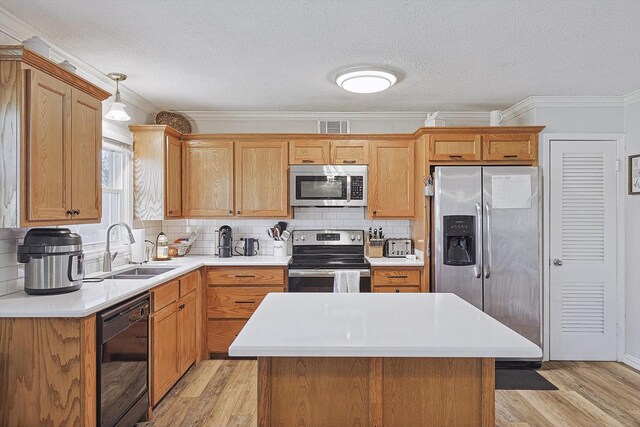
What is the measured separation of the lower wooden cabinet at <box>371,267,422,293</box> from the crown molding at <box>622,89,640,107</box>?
7.87ft

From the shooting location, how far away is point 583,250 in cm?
369

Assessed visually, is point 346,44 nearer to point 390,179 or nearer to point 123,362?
point 390,179

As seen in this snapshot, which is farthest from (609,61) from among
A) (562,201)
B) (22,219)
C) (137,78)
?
(22,219)

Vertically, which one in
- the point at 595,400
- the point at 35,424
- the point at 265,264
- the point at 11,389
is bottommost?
the point at 595,400

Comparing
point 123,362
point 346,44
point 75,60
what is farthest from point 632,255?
point 75,60

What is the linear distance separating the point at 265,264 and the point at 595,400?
2.75 metres

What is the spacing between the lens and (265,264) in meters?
3.69

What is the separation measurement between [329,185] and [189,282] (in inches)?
62.3

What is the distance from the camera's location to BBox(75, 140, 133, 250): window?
11.1ft

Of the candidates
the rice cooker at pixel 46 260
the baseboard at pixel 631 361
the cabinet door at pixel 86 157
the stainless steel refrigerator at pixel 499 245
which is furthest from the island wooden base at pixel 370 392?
the baseboard at pixel 631 361

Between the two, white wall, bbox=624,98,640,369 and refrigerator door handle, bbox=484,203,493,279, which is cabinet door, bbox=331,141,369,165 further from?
white wall, bbox=624,98,640,369

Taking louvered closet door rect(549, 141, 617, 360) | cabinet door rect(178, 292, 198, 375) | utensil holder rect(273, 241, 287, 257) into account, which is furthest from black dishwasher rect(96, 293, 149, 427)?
louvered closet door rect(549, 141, 617, 360)

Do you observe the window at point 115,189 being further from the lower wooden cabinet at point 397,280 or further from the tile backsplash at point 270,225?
the lower wooden cabinet at point 397,280

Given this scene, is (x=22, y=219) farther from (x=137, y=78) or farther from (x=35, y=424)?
(x=137, y=78)
